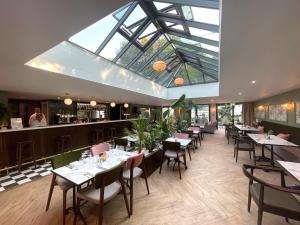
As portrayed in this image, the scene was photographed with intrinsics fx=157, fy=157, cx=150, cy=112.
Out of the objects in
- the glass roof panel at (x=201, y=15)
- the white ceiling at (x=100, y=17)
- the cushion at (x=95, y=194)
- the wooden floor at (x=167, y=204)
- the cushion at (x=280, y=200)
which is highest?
the glass roof panel at (x=201, y=15)

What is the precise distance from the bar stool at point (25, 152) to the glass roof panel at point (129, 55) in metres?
3.96

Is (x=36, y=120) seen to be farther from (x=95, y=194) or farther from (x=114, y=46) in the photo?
(x=95, y=194)

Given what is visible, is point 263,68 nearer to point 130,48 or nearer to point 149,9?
point 149,9

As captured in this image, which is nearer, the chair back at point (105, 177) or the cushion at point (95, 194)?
the chair back at point (105, 177)

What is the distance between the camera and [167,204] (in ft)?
9.28

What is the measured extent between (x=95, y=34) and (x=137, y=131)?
2939 mm

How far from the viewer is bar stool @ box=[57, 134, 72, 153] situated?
18.3ft

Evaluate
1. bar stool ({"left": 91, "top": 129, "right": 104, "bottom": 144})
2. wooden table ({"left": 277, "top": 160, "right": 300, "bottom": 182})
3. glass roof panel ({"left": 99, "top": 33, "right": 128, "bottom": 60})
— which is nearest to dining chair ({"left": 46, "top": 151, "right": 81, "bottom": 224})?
wooden table ({"left": 277, "top": 160, "right": 300, "bottom": 182})

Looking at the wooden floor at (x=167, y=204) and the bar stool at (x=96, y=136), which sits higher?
the bar stool at (x=96, y=136)

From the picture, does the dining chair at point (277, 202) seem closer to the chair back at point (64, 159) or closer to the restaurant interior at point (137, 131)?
the restaurant interior at point (137, 131)

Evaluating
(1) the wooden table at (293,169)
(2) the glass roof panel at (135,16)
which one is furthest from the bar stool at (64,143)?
(1) the wooden table at (293,169)

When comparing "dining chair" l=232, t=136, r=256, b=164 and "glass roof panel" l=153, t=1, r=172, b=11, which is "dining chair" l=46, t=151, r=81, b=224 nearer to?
"glass roof panel" l=153, t=1, r=172, b=11

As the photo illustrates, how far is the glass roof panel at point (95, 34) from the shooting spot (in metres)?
4.11

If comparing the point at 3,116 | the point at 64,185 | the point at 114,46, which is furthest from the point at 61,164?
the point at 3,116
